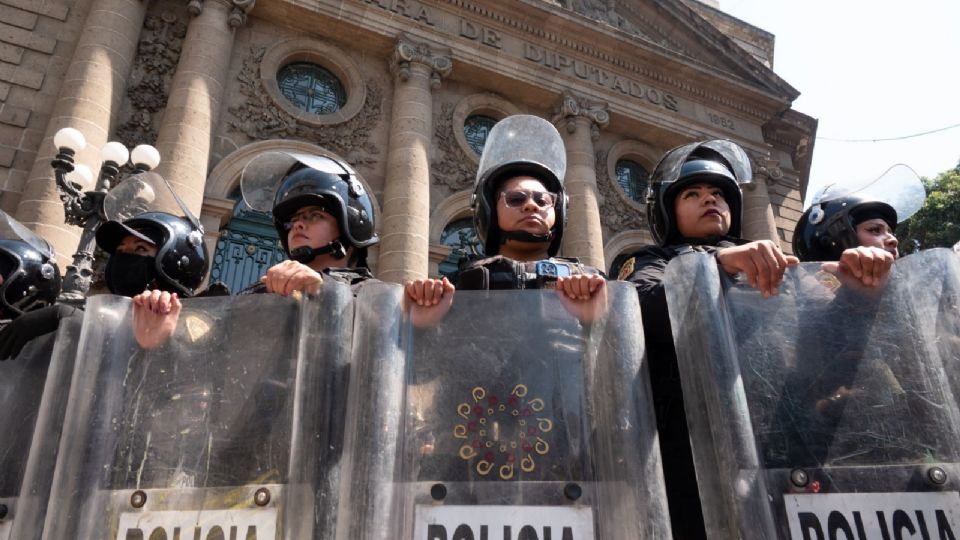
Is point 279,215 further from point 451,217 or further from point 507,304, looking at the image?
point 451,217

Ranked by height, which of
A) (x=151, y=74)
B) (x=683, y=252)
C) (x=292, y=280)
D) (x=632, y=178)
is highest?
(x=632, y=178)

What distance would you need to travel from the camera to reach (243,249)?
31.7 ft

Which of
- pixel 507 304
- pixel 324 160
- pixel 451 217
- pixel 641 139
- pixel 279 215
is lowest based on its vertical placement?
pixel 507 304

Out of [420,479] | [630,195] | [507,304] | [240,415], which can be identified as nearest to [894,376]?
[507,304]

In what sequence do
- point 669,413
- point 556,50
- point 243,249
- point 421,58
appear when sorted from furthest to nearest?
point 556,50, point 421,58, point 243,249, point 669,413

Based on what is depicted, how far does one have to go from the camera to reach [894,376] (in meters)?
1.54

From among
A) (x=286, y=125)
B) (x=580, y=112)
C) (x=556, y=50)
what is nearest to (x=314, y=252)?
(x=286, y=125)

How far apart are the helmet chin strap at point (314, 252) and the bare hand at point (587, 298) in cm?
148

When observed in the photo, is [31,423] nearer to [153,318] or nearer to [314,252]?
[153,318]

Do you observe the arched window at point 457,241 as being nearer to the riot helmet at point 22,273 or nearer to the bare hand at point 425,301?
the riot helmet at point 22,273

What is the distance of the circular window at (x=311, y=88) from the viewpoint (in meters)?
10.9

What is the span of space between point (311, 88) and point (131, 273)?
346 inches

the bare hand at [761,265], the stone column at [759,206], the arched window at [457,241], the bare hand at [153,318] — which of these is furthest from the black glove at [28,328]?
the stone column at [759,206]

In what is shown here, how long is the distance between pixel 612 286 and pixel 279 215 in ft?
5.96
